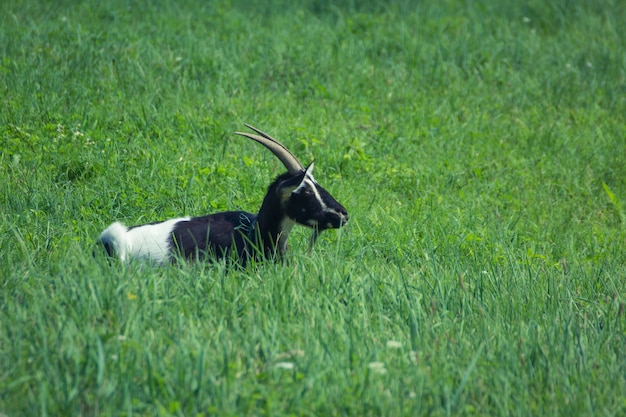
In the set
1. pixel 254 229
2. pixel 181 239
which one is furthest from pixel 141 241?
pixel 254 229

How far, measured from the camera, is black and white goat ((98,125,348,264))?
16.6ft

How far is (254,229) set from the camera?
5.27 m

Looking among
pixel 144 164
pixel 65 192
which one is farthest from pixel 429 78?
pixel 65 192

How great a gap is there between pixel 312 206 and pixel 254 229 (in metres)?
0.44

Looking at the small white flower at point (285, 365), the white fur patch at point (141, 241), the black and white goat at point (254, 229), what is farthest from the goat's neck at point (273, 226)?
the small white flower at point (285, 365)

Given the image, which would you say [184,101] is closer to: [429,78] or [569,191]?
[429,78]

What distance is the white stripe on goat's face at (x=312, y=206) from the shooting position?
16.8ft

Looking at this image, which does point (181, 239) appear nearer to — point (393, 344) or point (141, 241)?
point (141, 241)

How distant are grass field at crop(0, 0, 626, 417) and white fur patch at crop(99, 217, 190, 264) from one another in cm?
23

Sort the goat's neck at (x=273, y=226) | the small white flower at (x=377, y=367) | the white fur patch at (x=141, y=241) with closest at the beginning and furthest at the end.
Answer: the small white flower at (x=377, y=367) → the white fur patch at (x=141, y=241) → the goat's neck at (x=273, y=226)

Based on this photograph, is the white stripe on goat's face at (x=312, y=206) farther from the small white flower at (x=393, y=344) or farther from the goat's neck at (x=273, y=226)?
the small white flower at (x=393, y=344)

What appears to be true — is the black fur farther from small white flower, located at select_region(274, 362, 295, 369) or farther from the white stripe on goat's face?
small white flower, located at select_region(274, 362, 295, 369)

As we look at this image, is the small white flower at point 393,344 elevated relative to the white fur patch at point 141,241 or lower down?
elevated

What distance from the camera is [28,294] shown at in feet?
13.4
